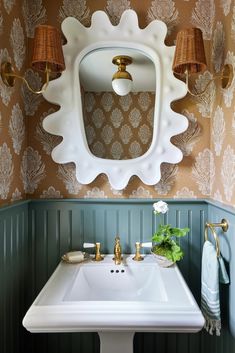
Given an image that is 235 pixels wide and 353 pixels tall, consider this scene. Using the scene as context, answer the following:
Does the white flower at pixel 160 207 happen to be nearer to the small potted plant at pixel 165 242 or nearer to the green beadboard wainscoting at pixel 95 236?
the small potted plant at pixel 165 242

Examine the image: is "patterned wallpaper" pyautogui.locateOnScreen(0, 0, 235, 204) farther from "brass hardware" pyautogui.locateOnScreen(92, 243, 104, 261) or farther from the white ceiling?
"brass hardware" pyautogui.locateOnScreen(92, 243, 104, 261)

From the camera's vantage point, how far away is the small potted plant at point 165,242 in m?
1.23

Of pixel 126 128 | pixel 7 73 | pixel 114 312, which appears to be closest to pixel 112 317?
pixel 114 312

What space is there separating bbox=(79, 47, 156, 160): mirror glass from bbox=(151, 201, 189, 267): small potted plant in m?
0.31

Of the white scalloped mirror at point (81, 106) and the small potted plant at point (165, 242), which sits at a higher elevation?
the white scalloped mirror at point (81, 106)

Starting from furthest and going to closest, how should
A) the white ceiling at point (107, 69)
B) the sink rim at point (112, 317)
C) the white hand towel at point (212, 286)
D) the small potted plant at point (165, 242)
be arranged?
1. the white ceiling at point (107, 69)
2. the small potted plant at point (165, 242)
3. the white hand towel at point (212, 286)
4. the sink rim at point (112, 317)

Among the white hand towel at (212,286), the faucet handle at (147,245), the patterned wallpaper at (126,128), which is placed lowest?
the white hand towel at (212,286)

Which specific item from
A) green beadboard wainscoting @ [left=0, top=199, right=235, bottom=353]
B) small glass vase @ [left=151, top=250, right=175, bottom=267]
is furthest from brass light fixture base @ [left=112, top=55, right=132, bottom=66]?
small glass vase @ [left=151, top=250, right=175, bottom=267]

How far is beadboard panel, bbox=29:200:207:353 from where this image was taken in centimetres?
139

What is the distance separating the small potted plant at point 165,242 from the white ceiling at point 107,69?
23.9 inches

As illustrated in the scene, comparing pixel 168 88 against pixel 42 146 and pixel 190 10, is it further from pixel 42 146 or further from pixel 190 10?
pixel 42 146

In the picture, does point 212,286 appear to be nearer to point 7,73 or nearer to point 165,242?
point 165,242

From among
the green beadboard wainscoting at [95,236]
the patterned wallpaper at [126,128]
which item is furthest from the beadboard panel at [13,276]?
the patterned wallpaper at [126,128]

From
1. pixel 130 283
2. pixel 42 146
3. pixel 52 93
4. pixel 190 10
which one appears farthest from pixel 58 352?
pixel 190 10
